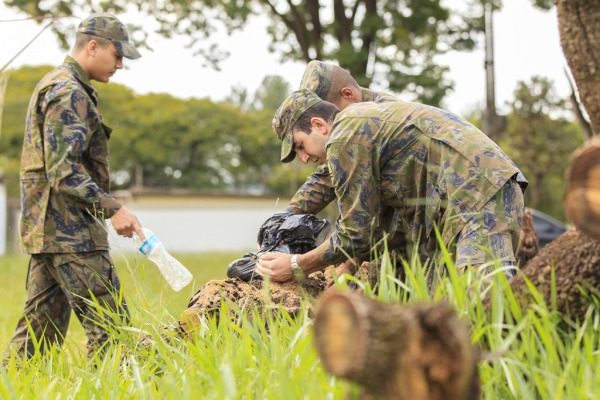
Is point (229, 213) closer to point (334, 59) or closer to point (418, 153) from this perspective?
point (334, 59)

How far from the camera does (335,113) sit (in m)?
4.20

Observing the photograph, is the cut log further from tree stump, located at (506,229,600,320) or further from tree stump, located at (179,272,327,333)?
tree stump, located at (179,272,327,333)

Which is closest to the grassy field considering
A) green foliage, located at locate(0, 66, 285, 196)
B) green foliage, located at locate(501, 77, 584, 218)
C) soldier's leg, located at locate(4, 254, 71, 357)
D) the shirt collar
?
soldier's leg, located at locate(4, 254, 71, 357)

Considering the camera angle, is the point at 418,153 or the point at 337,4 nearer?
the point at 418,153

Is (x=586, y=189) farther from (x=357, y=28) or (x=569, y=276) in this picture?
(x=357, y=28)

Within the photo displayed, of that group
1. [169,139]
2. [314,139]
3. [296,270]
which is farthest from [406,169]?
[169,139]

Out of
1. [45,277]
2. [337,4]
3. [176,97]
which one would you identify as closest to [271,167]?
[176,97]

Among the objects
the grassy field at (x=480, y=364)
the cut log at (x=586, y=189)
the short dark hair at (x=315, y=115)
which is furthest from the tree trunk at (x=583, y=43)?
the cut log at (x=586, y=189)

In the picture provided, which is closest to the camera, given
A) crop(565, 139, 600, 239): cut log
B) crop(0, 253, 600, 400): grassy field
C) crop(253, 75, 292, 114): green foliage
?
crop(565, 139, 600, 239): cut log

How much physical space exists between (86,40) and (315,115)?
1876 millimetres

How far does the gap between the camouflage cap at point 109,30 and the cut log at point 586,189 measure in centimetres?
375

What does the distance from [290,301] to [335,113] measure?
3.16ft

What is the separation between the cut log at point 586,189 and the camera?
201 cm

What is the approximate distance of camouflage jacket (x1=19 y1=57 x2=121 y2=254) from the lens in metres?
4.95
